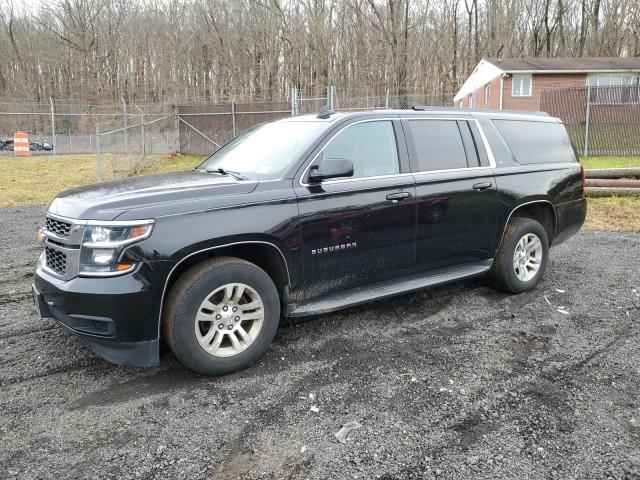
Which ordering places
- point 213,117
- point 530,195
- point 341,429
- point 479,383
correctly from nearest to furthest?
point 341,429 < point 479,383 < point 530,195 < point 213,117

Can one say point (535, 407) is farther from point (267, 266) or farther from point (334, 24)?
point (334, 24)

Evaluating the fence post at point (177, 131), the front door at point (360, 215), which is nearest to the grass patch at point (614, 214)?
the front door at point (360, 215)

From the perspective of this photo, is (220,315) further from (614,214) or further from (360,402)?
(614,214)

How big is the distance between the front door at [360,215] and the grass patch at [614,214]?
580 cm

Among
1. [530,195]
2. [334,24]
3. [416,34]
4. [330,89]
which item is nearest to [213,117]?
[330,89]

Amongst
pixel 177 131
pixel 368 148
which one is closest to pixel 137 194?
pixel 368 148

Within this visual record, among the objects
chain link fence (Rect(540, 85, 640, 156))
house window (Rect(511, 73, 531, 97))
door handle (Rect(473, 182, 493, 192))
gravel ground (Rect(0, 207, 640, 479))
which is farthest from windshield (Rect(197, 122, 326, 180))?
house window (Rect(511, 73, 531, 97))

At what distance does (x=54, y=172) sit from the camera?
645 inches

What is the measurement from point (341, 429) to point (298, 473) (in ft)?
1.49

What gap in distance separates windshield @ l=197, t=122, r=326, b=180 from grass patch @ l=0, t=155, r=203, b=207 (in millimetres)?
8699

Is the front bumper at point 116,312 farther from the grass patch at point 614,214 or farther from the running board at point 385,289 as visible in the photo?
the grass patch at point 614,214

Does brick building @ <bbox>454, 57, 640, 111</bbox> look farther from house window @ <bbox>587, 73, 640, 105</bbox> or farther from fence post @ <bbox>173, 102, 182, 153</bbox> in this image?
fence post @ <bbox>173, 102, 182, 153</bbox>

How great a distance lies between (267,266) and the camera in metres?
3.95

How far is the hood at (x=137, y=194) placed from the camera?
337cm
